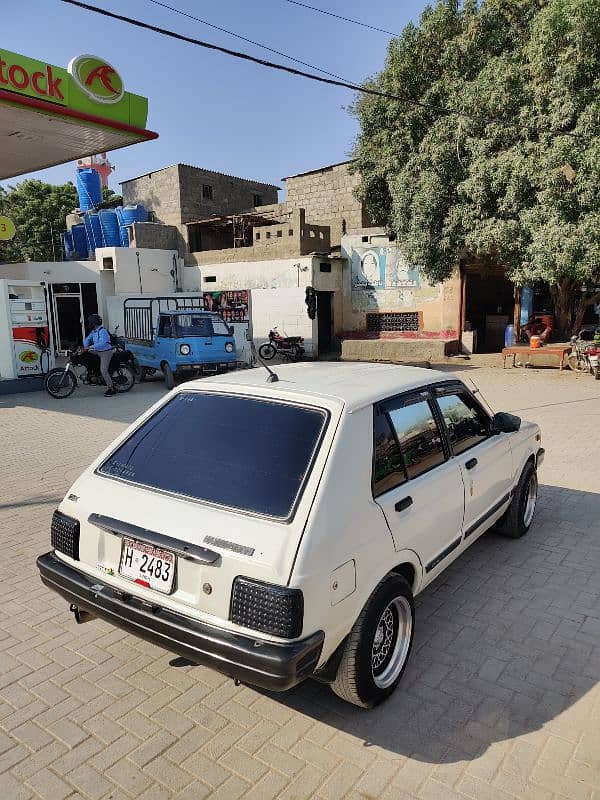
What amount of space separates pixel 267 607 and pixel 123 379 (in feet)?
39.1

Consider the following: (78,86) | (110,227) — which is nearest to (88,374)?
(78,86)

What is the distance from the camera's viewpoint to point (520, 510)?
4.63m

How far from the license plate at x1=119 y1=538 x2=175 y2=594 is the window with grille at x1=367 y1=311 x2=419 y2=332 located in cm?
1834

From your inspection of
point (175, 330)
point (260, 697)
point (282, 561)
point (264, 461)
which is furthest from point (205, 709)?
point (175, 330)

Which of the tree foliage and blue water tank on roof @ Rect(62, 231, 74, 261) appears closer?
blue water tank on roof @ Rect(62, 231, 74, 261)

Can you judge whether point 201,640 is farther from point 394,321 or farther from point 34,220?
point 34,220

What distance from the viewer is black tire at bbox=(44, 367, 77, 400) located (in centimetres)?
1234

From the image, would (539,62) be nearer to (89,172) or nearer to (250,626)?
(250,626)

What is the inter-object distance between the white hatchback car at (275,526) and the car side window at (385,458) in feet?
0.04

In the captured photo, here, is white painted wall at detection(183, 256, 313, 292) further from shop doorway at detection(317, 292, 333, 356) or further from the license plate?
the license plate

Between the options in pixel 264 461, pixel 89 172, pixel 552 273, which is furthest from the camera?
pixel 89 172

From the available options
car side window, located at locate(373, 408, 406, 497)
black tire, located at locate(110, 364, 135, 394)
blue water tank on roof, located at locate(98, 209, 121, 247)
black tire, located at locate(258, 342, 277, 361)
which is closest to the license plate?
car side window, located at locate(373, 408, 406, 497)

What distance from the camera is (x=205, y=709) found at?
2816mm

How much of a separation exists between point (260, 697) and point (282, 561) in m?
1.12
